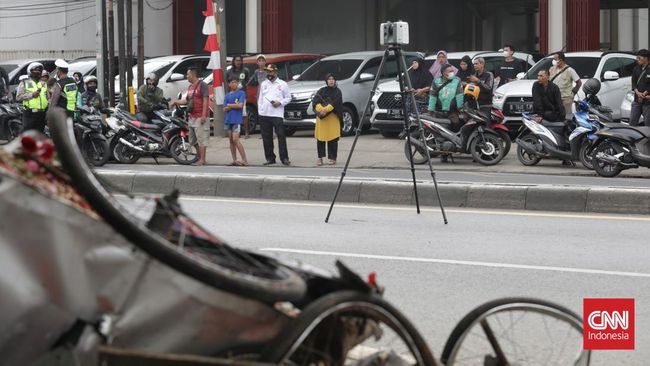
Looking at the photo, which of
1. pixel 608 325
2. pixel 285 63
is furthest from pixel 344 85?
pixel 608 325

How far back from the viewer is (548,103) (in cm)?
1852

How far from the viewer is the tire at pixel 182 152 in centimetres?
2020

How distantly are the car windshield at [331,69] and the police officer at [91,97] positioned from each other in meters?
4.59

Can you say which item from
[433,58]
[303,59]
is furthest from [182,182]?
[303,59]

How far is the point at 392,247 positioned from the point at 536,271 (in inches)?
65.0

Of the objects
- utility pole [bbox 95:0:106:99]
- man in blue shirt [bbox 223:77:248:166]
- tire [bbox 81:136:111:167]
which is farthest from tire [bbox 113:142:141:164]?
utility pole [bbox 95:0:106:99]

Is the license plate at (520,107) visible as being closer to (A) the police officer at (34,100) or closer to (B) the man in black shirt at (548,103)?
(B) the man in black shirt at (548,103)

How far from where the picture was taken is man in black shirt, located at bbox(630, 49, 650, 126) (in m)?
19.1

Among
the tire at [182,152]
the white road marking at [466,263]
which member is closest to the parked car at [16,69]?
the tire at [182,152]

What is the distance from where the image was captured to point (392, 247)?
10.7 meters

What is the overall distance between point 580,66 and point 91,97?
8.64 metres

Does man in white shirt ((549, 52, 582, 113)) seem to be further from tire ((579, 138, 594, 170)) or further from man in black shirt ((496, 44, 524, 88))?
tire ((579, 138, 594, 170))

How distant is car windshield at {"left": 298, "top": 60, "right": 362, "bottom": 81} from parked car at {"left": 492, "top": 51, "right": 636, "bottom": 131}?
11.5ft

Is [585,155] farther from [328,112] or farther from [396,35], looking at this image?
[396,35]
